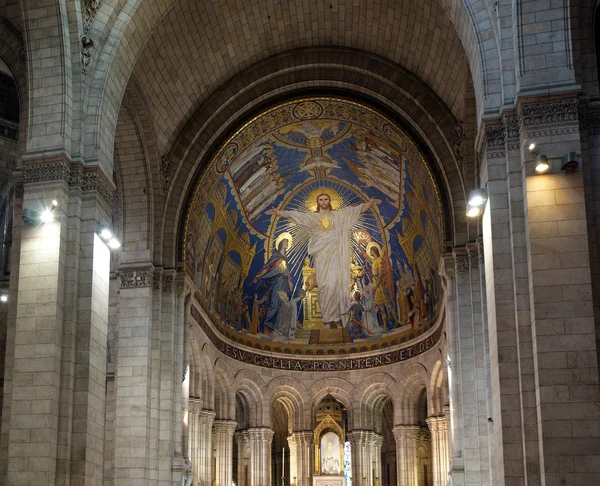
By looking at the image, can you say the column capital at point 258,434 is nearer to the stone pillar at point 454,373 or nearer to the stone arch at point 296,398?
the stone arch at point 296,398

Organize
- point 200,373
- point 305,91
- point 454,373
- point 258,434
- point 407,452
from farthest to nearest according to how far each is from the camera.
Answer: point 258,434
point 407,452
point 200,373
point 305,91
point 454,373

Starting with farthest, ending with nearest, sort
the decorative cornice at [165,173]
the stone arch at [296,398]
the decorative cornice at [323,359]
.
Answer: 1. the stone arch at [296,398]
2. the decorative cornice at [323,359]
3. the decorative cornice at [165,173]

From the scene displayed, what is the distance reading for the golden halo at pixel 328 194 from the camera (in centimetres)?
3303

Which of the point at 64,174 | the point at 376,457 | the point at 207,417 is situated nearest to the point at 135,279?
the point at 207,417

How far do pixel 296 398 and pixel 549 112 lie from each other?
72.1 feet

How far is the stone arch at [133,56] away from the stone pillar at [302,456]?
61.5ft

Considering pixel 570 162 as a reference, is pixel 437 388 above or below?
below

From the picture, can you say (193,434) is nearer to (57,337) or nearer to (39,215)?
(57,337)

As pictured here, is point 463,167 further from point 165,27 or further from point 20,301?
point 20,301

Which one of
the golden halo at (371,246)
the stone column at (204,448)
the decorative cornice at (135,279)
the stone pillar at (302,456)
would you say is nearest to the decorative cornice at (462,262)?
the decorative cornice at (135,279)

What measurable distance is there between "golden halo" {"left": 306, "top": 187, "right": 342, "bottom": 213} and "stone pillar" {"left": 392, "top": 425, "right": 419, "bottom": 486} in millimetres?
8441

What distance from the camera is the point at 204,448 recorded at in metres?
29.8

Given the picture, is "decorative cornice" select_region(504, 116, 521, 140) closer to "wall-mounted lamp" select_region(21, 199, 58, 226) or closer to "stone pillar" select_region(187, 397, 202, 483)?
"wall-mounted lamp" select_region(21, 199, 58, 226)

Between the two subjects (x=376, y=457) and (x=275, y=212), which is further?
(x=376, y=457)
